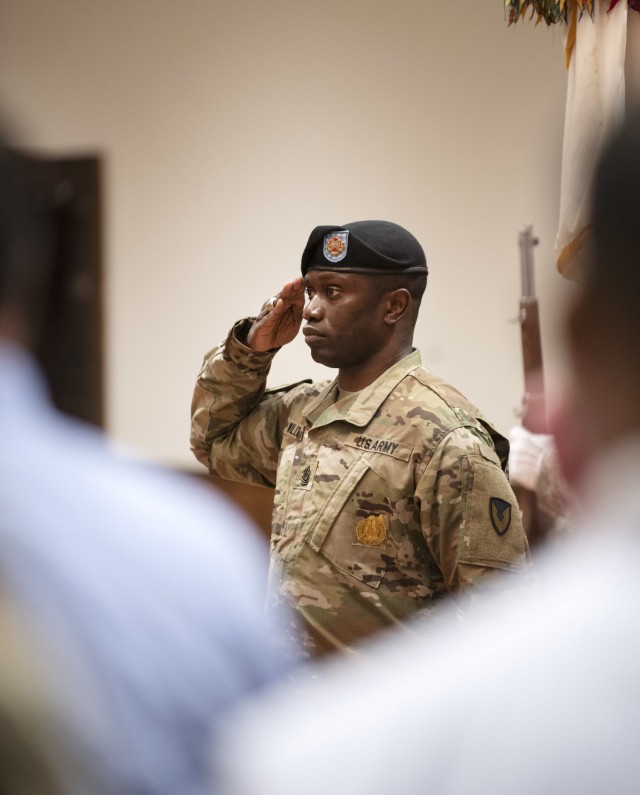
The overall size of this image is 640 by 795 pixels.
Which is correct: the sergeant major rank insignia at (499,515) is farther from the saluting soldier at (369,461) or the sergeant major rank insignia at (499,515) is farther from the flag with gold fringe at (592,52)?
the flag with gold fringe at (592,52)

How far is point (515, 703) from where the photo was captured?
0.40 metres

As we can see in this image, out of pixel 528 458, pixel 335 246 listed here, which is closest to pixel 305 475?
pixel 335 246

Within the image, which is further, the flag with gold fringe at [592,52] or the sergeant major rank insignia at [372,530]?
the flag with gold fringe at [592,52]

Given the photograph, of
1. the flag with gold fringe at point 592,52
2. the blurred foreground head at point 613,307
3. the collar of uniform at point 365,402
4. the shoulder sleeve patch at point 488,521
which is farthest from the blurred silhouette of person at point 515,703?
the flag with gold fringe at point 592,52

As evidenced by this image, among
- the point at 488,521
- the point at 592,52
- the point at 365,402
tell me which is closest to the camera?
the point at 488,521

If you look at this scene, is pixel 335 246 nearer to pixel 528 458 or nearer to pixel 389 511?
pixel 389 511

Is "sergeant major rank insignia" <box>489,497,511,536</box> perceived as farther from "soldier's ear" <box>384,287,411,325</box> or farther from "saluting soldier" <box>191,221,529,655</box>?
"soldier's ear" <box>384,287,411,325</box>

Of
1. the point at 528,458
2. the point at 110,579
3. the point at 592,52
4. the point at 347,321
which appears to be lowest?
the point at 528,458

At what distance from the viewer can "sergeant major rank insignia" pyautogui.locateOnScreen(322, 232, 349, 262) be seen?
74.1 inches

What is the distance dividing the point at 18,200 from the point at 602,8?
1628 millimetres

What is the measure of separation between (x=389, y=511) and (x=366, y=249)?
0.50 m

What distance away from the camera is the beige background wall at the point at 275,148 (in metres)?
3.01

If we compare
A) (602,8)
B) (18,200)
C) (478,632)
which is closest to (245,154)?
(602,8)

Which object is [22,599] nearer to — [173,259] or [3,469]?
[3,469]
